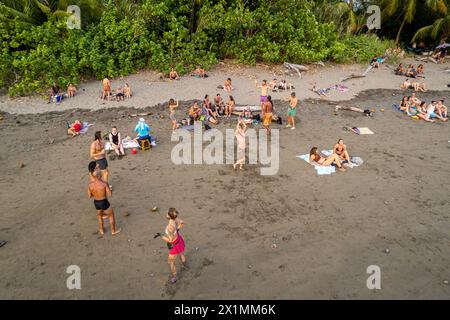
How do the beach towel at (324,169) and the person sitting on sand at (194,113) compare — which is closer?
the beach towel at (324,169)

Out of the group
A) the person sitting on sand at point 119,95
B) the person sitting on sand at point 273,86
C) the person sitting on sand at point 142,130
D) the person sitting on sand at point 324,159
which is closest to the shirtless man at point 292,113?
the person sitting on sand at point 324,159

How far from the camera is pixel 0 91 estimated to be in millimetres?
14438

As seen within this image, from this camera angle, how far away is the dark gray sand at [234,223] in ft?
19.2

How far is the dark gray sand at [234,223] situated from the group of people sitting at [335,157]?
39 centimetres

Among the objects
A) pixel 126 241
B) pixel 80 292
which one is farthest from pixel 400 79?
pixel 80 292

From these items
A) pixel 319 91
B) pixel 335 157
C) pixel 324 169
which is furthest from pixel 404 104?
pixel 324 169

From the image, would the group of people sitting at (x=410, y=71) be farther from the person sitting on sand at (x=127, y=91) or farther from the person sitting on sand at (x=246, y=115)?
the person sitting on sand at (x=127, y=91)

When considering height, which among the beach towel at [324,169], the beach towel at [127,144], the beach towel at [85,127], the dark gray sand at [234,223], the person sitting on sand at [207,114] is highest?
the person sitting on sand at [207,114]

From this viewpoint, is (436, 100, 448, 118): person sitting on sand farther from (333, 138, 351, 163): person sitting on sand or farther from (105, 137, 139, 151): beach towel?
(105, 137, 139, 151): beach towel

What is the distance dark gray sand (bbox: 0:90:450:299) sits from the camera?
19.2 feet

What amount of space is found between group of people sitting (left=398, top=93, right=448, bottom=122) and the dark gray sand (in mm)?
2007

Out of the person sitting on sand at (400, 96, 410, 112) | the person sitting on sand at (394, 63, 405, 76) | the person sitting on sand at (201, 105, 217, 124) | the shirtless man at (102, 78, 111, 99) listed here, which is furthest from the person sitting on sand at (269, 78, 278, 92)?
the person sitting on sand at (394, 63, 405, 76)

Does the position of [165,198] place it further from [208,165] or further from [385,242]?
[385,242]

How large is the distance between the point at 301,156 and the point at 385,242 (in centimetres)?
387
